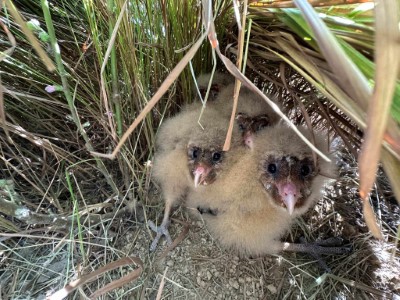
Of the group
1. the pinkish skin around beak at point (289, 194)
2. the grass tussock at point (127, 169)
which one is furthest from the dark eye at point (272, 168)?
the grass tussock at point (127, 169)

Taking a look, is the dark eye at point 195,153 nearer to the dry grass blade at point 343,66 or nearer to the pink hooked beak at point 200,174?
the pink hooked beak at point 200,174

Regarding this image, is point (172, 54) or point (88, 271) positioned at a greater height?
point (172, 54)

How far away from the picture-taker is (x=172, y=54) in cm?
137

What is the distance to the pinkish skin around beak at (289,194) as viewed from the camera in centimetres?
129

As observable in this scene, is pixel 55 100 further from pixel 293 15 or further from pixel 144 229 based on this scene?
pixel 293 15

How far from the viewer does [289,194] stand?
1.31 m

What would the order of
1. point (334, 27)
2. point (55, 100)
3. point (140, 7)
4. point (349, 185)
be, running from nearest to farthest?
1. point (334, 27)
2. point (140, 7)
3. point (55, 100)
4. point (349, 185)

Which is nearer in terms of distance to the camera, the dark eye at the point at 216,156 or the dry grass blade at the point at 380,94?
the dry grass blade at the point at 380,94

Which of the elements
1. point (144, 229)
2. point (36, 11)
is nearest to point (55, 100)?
point (36, 11)

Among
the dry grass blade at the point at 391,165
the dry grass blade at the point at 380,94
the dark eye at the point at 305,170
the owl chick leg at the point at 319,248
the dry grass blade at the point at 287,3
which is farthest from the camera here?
the owl chick leg at the point at 319,248

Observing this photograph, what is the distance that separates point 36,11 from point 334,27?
3.21 ft

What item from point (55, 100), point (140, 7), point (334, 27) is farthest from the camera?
point (55, 100)

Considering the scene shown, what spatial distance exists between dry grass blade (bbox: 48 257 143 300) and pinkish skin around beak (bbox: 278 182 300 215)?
0.47 metres

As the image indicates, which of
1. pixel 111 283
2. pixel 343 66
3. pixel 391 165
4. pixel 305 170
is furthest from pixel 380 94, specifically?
pixel 111 283
